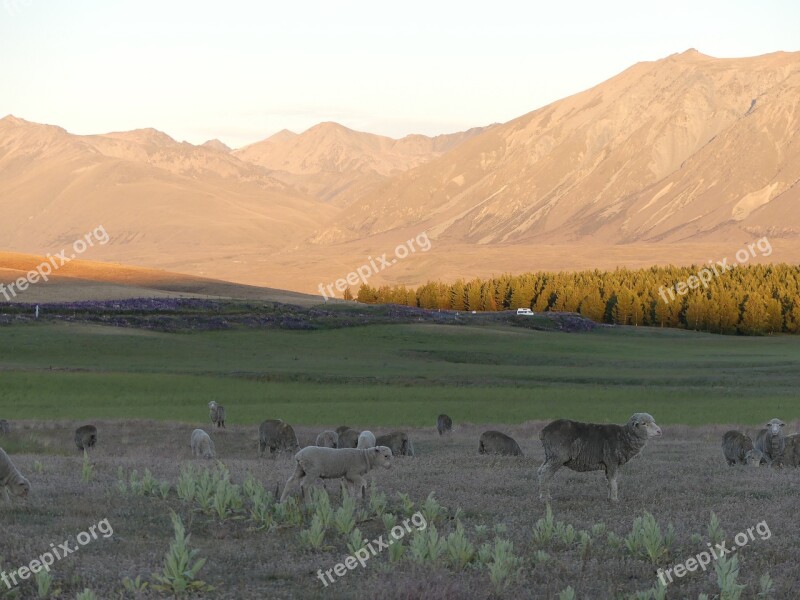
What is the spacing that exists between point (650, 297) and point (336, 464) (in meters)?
134

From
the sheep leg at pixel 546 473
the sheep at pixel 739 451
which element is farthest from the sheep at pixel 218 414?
the sheep leg at pixel 546 473

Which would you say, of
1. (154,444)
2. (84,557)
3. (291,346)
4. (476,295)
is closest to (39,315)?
(291,346)

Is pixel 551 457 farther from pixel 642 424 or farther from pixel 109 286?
pixel 109 286

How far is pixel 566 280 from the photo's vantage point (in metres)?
169

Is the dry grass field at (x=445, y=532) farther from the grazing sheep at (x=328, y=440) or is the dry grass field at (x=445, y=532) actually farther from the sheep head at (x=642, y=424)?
the grazing sheep at (x=328, y=440)

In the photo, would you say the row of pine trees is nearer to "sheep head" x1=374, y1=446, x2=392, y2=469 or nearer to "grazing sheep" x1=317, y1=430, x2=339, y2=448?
"grazing sheep" x1=317, y1=430, x2=339, y2=448

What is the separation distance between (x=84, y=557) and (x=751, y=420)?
34516 mm

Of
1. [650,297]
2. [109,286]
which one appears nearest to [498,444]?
[109,286]

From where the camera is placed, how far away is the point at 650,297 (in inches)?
5792

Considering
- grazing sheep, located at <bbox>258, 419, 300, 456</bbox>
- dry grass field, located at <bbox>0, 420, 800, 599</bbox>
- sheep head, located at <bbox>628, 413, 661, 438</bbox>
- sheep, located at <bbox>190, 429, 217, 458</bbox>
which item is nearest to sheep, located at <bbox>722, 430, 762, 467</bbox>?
dry grass field, located at <bbox>0, 420, 800, 599</bbox>

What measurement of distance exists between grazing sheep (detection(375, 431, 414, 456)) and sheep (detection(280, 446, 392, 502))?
10351 mm

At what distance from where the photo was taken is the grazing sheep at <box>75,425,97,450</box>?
32.3 meters

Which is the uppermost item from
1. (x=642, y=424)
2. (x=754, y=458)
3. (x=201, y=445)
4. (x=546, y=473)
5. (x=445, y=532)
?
(x=642, y=424)

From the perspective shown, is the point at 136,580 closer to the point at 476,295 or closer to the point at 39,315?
the point at 39,315
